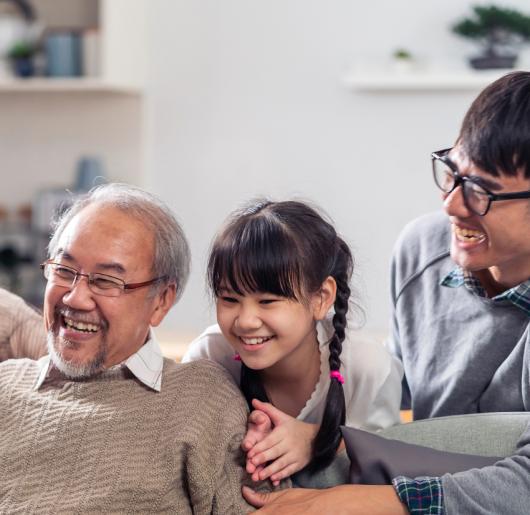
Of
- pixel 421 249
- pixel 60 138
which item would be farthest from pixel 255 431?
pixel 60 138

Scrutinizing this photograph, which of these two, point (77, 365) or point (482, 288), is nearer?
point (77, 365)

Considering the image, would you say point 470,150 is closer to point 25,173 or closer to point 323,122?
point 323,122

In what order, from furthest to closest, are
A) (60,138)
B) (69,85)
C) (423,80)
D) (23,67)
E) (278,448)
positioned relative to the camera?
(60,138) → (23,67) → (69,85) → (423,80) → (278,448)

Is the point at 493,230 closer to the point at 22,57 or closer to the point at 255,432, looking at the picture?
the point at 255,432

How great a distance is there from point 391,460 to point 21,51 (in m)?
3.15

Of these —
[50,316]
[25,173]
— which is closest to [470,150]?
[50,316]

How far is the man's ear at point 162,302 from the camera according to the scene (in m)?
1.95

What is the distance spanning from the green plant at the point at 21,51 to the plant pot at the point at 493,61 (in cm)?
196

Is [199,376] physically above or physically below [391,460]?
above

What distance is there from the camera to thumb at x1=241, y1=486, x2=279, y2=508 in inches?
71.9

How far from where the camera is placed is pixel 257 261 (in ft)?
6.14

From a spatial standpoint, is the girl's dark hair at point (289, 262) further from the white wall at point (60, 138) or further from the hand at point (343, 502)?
the white wall at point (60, 138)

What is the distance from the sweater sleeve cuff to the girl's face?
0.36 metres

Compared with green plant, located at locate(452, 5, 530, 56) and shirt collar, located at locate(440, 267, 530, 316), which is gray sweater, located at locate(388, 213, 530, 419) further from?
green plant, located at locate(452, 5, 530, 56)
